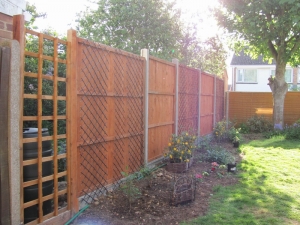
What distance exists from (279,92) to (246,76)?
1405 cm

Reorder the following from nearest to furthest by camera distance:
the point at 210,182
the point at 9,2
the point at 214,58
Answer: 1. the point at 9,2
2. the point at 210,182
3. the point at 214,58

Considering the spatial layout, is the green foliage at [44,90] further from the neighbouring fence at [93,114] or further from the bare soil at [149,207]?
the bare soil at [149,207]

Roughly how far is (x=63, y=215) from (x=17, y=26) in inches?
84.4

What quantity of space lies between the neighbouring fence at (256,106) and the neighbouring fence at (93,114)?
8094 mm

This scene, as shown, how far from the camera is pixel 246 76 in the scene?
26.4m

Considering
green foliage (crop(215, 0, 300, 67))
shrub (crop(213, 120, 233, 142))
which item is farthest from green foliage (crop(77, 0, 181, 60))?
shrub (crop(213, 120, 233, 142))

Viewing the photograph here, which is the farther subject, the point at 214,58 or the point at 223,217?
the point at 214,58

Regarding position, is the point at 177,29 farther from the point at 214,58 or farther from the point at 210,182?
the point at 210,182

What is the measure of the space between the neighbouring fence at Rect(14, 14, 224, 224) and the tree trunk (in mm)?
6939

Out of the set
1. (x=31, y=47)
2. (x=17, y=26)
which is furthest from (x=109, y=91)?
(x=31, y=47)

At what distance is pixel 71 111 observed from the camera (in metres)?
3.61

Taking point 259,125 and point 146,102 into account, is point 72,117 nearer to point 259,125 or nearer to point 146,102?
point 146,102

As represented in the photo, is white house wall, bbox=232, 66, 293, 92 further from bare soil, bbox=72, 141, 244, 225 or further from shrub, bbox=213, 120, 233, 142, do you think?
bare soil, bbox=72, 141, 244, 225

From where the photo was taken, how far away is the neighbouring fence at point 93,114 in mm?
3301
